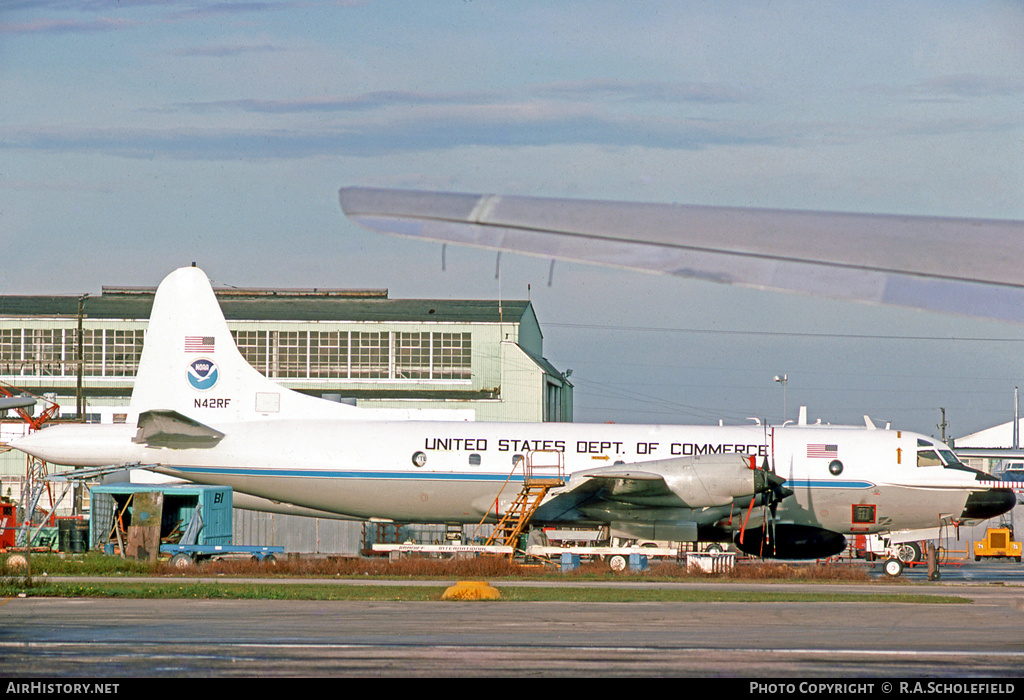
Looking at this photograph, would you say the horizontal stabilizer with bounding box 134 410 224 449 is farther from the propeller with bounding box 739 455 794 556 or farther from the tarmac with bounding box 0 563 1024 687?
the propeller with bounding box 739 455 794 556

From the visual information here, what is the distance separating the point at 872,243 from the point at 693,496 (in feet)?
69.6

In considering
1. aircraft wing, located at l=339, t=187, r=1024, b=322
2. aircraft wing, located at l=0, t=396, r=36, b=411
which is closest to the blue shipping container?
aircraft wing, located at l=0, t=396, r=36, b=411

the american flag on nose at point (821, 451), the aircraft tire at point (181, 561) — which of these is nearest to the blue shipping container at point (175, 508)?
the aircraft tire at point (181, 561)

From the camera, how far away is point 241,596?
61.1ft

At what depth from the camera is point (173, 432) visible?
27.3 meters

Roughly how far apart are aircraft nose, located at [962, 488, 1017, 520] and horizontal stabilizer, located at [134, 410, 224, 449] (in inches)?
763

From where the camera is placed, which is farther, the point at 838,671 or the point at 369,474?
the point at 369,474

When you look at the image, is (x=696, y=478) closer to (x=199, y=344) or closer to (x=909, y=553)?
(x=909, y=553)

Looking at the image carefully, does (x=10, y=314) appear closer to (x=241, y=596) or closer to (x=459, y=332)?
(x=459, y=332)

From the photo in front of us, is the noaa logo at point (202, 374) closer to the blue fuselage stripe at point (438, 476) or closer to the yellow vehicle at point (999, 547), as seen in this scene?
the blue fuselage stripe at point (438, 476)

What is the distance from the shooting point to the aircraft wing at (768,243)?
417cm

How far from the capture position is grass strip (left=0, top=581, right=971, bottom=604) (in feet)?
61.0

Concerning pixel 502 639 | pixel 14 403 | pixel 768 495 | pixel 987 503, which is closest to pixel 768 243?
pixel 502 639

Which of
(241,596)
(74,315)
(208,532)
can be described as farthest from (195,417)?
(74,315)
